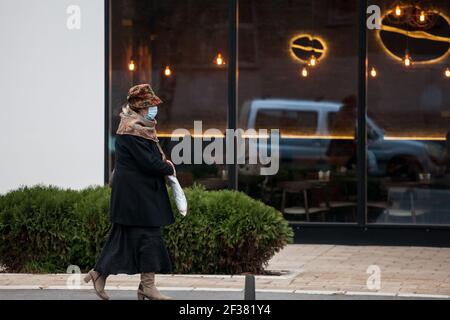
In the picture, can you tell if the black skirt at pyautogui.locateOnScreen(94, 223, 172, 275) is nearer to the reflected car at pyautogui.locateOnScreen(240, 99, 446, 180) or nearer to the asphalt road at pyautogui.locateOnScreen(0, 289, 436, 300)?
the asphalt road at pyautogui.locateOnScreen(0, 289, 436, 300)

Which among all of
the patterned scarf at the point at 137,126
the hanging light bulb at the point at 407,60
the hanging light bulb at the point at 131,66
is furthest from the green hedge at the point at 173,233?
the hanging light bulb at the point at 407,60

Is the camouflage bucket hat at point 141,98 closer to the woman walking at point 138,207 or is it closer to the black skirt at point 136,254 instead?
the woman walking at point 138,207

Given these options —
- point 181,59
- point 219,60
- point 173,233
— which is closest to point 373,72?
point 219,60

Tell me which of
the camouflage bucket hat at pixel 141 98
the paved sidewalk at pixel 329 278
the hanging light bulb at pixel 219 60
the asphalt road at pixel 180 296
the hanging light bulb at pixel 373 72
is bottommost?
the paved sidewalk at pixel 329 278

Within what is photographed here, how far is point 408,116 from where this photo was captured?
1516cm

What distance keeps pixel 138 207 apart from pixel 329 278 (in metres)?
2.87

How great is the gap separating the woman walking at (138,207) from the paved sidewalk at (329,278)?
1009 millimetres

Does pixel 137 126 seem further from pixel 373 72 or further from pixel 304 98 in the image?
pixel 373 72

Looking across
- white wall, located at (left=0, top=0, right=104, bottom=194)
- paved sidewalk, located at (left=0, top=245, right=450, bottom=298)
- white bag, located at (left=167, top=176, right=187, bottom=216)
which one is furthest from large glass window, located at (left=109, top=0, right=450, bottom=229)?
white bag, located at (left=167, top=176, right=187, bottom=216)

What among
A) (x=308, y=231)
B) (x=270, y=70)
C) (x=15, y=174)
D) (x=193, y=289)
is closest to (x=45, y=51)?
(x=15, y=174)

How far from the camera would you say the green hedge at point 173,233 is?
11.7 meters

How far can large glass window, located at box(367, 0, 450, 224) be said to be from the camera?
1504 centimetres

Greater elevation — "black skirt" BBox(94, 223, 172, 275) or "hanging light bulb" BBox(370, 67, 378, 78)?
"hanging light bulb" BBox(370, 67, 378, 78)

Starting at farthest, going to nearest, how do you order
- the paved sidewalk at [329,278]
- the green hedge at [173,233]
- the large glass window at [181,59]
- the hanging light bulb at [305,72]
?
the large glass window at [181,59]
the hanging light bulb at [305,72]
the green hedge at [173,233]
the paved sidewalk at [329,278]
